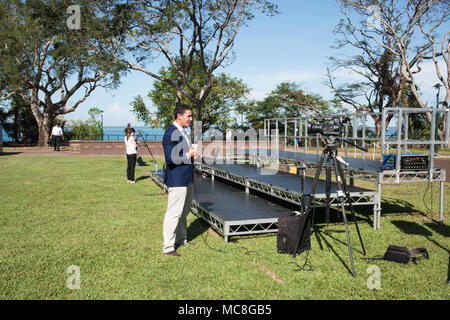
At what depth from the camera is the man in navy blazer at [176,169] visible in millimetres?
4898

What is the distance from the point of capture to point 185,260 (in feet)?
16.1

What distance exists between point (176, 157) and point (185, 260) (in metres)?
1.36

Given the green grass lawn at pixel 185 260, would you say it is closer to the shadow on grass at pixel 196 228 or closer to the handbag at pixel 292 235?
the shadow on grass at pixel 196 228

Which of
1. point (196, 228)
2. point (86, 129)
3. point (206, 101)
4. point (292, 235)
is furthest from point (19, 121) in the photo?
point (292, 235)

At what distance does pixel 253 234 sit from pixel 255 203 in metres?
1.08

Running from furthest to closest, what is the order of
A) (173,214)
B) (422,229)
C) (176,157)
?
(422,229) → (173,214) → (176,157)

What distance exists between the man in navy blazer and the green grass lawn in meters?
0.39

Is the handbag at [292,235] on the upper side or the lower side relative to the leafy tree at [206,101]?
lower

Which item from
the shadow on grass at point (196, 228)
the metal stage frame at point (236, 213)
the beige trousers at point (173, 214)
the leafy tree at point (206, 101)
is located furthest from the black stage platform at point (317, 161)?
the leafy tree at point (206, 101)

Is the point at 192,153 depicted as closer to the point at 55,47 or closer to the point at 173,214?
the point at 173,214

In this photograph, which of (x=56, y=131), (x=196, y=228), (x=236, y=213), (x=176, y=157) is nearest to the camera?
(x=176, y=157)

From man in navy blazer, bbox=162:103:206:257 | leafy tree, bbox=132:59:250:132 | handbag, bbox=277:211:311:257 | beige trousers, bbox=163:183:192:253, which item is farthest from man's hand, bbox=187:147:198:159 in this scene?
leafy tree, bbox=132:59:250:132

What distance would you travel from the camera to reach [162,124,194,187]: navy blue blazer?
489 cm
